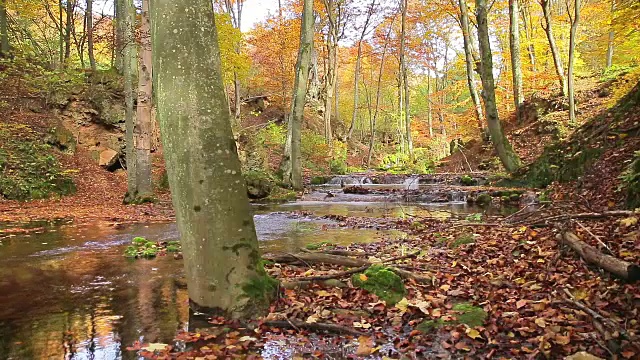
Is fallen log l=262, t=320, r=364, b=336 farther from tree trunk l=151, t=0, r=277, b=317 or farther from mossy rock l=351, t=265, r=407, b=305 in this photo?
mossy rock l=351, t=265, r=407, b=305

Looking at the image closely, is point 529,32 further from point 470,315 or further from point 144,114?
point 470,315

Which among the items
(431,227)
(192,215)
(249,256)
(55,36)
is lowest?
(431,227)

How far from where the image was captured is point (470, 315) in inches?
137

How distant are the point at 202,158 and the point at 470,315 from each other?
256cm

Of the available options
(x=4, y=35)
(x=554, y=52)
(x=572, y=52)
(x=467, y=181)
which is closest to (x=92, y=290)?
(x=467, y=181)

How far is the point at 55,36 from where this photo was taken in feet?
84.0

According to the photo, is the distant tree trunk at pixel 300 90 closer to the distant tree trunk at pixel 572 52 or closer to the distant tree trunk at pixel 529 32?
the distant tree trunk at pixel 572 52

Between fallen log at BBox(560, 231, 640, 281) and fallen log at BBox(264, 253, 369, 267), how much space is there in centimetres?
229

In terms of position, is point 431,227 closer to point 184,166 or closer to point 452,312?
point 452,312

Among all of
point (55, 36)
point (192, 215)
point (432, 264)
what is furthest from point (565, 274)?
point (55, 36)

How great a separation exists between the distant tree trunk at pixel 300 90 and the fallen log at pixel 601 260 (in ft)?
41.6

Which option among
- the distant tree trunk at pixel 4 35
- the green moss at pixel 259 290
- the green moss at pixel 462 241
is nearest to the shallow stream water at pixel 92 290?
the green moss at pixel 259 290

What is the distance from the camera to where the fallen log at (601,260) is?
3.29m

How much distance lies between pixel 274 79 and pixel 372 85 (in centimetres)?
1846
